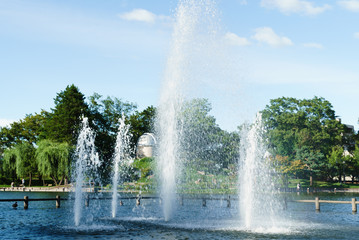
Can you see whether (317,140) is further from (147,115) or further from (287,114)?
(147,115)

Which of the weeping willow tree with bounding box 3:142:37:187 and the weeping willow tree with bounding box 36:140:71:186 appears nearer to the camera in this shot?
the weeping willow tree with bounding box 36:140:71:186

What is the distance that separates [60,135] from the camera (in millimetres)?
71688

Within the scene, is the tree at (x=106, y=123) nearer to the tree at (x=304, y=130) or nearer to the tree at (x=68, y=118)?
the tree at (x=68, y=118)

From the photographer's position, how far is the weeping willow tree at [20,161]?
63281 millimetres

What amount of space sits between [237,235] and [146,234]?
14.3 feet

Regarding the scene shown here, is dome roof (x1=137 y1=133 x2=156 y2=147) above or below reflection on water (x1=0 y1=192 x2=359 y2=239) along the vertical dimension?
above

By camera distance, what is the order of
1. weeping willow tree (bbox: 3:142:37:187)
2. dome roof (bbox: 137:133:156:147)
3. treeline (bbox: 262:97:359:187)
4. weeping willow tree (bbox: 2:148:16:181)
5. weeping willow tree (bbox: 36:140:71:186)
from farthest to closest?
dome roof (bbox: 137:133:156:147) → treeline (bbox: 262:97:359:187) → weeping willow tree (bbox: 2:148:16:181) → weeping willow tree (bbox: 3:142:37:187) → weeping willow tree (bbox: 36:140:71:186)

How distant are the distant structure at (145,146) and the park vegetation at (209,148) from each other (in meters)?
7.31

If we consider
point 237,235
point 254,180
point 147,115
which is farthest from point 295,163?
point 237,235

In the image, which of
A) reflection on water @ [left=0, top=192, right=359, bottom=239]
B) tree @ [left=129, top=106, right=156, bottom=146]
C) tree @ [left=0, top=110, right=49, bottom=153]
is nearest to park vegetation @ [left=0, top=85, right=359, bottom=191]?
tree @ [left=129, top=106, right=156, bottom=146]

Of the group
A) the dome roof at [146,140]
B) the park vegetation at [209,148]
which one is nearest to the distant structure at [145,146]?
the dome roof at [146,140]

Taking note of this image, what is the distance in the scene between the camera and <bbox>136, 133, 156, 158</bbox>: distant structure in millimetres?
92125

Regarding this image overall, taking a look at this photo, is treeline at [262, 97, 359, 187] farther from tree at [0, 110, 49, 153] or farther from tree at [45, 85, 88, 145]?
tree at [0, 110, 49, 153]

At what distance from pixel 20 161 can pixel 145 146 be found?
112ft
